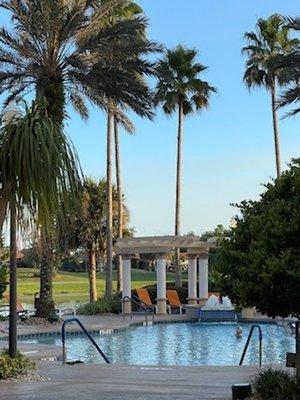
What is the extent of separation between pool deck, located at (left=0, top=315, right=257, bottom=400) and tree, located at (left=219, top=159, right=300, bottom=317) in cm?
151

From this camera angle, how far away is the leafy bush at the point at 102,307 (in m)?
27.6

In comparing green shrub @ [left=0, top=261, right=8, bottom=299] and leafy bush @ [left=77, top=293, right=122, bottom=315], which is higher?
green shrub @ [left=0, top=261, right=8, bottom=299]

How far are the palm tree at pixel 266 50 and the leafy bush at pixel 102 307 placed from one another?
416 inches

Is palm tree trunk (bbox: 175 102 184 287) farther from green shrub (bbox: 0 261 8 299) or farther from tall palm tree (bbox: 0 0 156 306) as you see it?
green shrub (bbox: 0 261 8 299)

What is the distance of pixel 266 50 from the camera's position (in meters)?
34.1

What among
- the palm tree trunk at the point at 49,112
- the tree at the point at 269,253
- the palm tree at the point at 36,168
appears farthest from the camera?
the palm tree trunk at the point at 49,112

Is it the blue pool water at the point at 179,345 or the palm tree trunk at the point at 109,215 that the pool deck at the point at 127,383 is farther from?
the palm tree trunk at the point at 109,215

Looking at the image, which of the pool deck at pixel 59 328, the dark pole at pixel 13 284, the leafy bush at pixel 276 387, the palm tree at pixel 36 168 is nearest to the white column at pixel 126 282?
the pool deck at pixel 59 328

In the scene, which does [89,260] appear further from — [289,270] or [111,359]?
[289,270]

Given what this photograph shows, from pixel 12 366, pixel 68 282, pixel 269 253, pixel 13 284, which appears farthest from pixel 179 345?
pixel 68 282

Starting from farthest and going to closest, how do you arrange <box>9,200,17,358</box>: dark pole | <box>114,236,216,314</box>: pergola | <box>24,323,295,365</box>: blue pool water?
<box>114,236,216,314</box>: pergola < <box>24,323,295,365</box>: blue pool water < <box>9,200,17,358</box>: dark pole

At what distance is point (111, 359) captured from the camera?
1628 cm

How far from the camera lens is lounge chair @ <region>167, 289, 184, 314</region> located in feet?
95.2

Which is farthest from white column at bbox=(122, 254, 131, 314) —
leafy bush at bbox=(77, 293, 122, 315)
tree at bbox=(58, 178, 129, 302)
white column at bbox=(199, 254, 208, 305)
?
tree at bbox=(58, 178, 129, 302)
